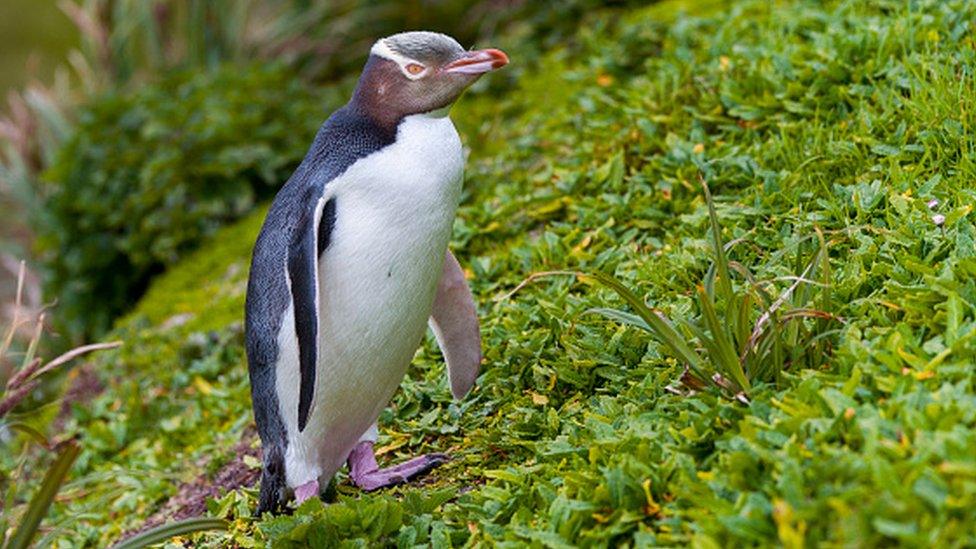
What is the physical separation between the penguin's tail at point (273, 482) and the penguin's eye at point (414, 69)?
1.01 meters

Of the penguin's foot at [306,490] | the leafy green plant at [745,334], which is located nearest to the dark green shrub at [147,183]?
the penguin's foot at [306,490]

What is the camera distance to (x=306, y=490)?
328cm

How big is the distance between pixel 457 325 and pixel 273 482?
67 centimetres

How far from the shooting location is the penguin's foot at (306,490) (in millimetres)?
3270

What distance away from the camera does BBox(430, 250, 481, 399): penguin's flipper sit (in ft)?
11.7

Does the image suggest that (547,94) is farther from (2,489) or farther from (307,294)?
(307,294)

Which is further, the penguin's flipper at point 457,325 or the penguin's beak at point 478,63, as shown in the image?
the penguin's flipper at point 457,325

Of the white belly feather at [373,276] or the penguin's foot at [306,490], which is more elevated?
the white belly feather at [373,276]

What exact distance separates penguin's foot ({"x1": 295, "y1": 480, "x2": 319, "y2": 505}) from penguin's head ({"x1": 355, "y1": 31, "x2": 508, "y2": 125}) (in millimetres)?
945

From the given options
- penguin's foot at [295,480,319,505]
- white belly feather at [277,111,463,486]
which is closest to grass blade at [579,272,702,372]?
white belly feather at [277,111,463,486]

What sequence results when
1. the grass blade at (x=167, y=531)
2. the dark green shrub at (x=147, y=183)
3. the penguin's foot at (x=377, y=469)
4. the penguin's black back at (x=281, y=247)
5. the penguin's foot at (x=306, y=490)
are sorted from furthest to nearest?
1. the dark green shrub at (x=147, y=183)
2. the penguin's foot at (x=377, y=469)
3. the penguin's foot at (x=306, y=490)
4. the penguin's black back at (x=281, y=247)
5. the grass blade at (x=167, y=531)

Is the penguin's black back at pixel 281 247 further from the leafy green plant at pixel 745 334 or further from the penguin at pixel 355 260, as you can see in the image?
the leafy green plant at pixel 745 334

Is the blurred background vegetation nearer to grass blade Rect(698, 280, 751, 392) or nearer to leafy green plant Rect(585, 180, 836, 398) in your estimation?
leafy green plant Rect(585, 180, 836, 398)

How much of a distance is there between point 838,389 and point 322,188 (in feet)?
4.28
